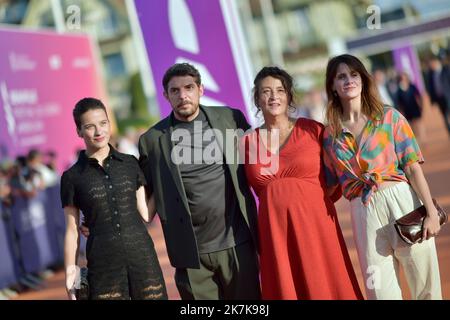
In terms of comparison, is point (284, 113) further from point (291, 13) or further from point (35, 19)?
point (291, 13)

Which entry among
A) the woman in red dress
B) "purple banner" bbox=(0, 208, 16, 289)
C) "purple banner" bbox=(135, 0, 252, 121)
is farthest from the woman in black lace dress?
"purple banner" bbox=(0, 208, 16, 289)

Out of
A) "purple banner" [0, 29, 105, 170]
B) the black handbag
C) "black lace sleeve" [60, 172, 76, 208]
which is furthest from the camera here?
"purple banner" [0, 29, 105, 170]

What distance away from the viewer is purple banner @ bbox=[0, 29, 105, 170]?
29.6 feet

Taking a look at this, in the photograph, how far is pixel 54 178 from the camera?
9.73 metres

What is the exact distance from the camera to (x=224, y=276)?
3.55m

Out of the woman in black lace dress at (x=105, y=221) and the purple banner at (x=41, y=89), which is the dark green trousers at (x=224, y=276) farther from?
the purple banner at (x=41, y=89)

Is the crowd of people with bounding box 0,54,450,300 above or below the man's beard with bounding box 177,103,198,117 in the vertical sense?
below

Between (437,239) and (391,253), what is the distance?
3049 mm

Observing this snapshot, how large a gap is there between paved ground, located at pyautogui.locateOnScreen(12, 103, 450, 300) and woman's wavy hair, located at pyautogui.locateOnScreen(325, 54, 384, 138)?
5.13 ft

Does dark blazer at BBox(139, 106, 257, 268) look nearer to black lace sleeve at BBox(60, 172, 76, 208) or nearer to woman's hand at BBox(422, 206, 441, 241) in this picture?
black lace sleeve at BBox(60, 172, 76, 208)

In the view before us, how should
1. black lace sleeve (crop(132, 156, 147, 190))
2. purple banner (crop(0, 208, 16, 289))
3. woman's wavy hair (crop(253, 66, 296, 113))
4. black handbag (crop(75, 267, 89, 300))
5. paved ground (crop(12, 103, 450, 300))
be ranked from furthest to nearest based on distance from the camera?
purple banner (crop(0, 208, 16, 289)), paved ground (crop(12, 103, 450, 300)), woman's wavy hair (crop(253, 66, 296, 113)), black lace sleeve (crop(132, 156, 147, 190)), black handbag (crop(75, 267, 89, 300))

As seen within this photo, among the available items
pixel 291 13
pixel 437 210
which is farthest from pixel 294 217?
pixel 291 13

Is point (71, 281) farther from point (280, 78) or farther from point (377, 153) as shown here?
point (377, 153)

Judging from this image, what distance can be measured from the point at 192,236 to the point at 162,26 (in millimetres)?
2149
